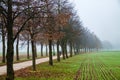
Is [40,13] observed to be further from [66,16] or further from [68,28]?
[68,28]

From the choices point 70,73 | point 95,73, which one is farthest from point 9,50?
point 95,73

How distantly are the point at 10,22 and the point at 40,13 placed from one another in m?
3.27

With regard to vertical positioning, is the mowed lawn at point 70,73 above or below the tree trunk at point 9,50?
below

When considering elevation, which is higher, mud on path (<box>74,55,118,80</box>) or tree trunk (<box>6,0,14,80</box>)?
tree trunk (<box>6,0,14,80</box>)

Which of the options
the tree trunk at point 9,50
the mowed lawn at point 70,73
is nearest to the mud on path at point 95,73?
the mowed lawn at point 70,73

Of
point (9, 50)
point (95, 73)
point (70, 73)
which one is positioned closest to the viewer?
point (9, 50)

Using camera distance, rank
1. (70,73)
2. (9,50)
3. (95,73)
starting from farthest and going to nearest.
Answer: (95,73) → (70,73) → (9,50)

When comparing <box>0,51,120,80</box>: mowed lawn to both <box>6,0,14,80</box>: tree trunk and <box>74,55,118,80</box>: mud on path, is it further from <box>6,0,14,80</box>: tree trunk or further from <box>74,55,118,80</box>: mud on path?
<box>6,0,14,80</box>: tree trunk

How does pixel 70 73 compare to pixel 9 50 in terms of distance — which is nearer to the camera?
pixel 9 50

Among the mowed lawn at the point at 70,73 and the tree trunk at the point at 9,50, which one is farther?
the mowed lawn at the point at 70,73

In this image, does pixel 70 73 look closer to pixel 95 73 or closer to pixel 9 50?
pixel 95 73

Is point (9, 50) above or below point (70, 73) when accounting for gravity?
above

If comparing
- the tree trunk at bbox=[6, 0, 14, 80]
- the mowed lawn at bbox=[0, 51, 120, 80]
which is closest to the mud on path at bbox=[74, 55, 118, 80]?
the mowed lawn at bbox=[0, 51, 120, 80]

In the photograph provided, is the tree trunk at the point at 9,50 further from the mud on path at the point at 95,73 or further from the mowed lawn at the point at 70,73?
the mud on path at the point at 95,73
